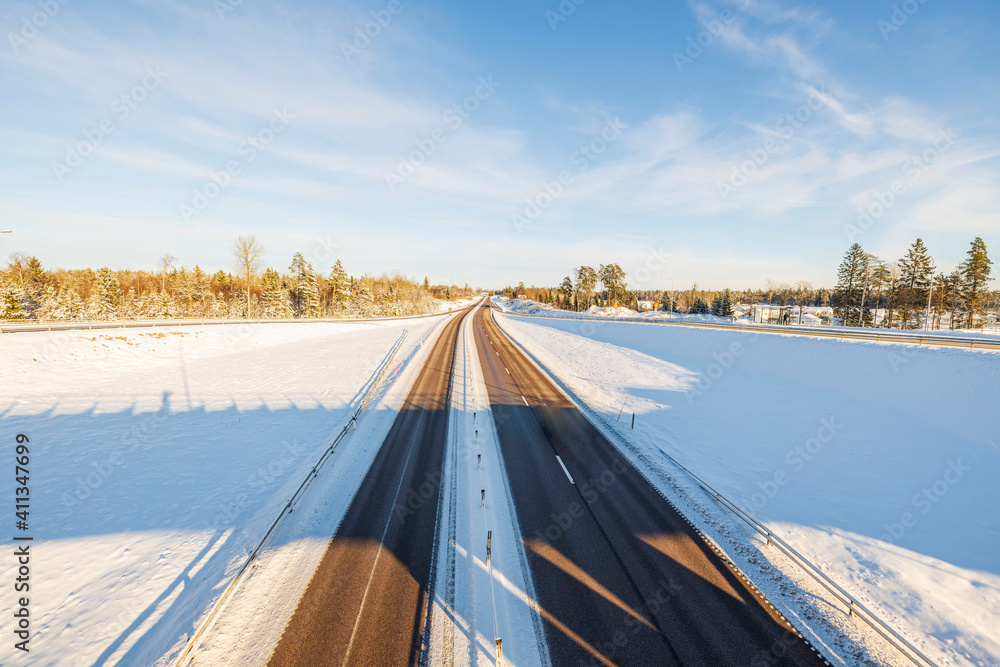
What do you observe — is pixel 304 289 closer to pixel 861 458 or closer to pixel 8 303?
pixel 8 303

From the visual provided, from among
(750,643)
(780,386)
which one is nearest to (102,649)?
(750,643)

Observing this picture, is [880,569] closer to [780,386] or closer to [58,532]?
[780,386]

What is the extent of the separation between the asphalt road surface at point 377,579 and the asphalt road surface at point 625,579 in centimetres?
298

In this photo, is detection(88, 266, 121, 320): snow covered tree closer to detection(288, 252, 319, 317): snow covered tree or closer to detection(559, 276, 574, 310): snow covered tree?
detection(288, 252, 319, 317): snow covered tree

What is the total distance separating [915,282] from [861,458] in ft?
188

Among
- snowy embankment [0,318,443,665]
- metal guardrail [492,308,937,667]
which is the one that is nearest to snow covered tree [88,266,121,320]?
snowy embankment [0,318,443,665]

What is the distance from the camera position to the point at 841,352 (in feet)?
71.4

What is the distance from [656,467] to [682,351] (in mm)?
22187

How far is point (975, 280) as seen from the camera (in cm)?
4716

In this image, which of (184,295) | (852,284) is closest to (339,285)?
(184,295)

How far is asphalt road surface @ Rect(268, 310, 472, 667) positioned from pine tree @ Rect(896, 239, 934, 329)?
2801 inches

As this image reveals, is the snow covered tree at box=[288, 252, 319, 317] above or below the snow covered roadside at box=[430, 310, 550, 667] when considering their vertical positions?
above

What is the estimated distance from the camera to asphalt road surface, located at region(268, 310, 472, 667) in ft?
23.2

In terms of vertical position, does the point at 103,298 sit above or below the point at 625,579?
above
